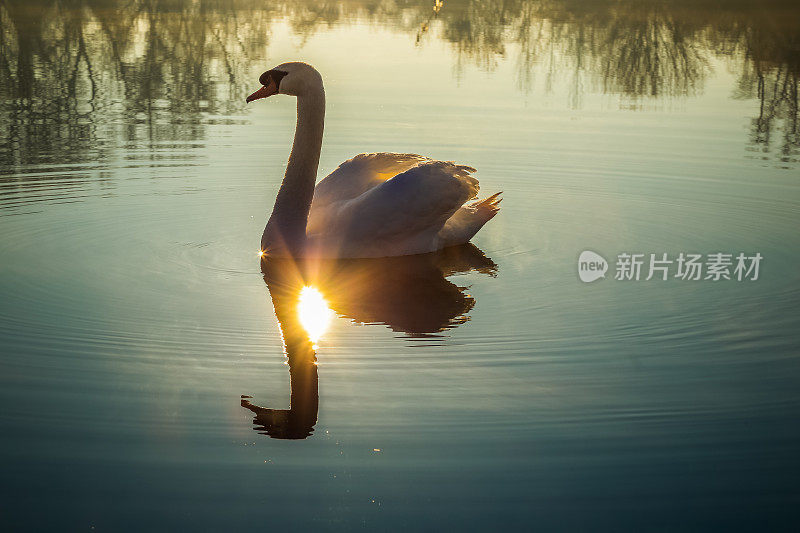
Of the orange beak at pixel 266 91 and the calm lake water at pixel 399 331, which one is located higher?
the orange beak at pixel 266 91

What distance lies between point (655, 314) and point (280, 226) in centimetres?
297

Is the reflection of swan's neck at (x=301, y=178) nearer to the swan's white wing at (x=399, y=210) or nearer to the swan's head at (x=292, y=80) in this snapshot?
the swan's head at (x=292, y=80)

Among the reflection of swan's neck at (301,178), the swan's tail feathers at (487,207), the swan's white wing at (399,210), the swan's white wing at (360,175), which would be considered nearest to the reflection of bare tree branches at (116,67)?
the swan's white wing at (360,175)

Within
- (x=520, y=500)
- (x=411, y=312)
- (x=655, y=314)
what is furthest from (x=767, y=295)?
(x=520, y=500)

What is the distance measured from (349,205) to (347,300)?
50.3 inches

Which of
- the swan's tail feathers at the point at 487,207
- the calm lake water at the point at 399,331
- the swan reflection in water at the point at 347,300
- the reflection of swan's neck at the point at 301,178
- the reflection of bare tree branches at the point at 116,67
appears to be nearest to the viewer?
the calm lake water at the point at 399,331

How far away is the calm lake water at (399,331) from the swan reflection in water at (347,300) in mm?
31

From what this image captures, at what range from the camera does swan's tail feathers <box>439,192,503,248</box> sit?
29.6 feet

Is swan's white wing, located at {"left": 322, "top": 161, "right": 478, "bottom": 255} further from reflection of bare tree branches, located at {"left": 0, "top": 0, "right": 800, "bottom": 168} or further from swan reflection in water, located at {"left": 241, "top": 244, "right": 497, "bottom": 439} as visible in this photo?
reflection of bare tree branches, located at {"left": 0, "top": 0, "right": 800, "bottom": 168}

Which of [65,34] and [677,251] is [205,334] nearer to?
[677,251]

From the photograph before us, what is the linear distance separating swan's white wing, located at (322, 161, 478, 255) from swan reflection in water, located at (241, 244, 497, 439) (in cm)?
17

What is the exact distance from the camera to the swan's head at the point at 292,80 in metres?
8.44

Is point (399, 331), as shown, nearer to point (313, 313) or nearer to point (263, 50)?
point (313, 313)

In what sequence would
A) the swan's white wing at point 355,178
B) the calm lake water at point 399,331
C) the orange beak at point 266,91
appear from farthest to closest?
the swan's white wing at point 355,178
the orange beak at point 266,91
the calm lake water at point 399,331
